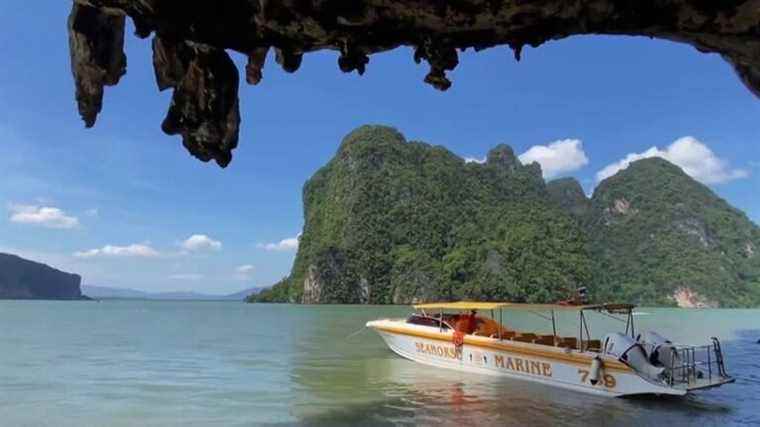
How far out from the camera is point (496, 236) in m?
102

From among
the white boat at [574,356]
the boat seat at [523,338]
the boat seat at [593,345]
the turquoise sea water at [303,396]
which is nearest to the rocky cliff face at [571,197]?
the turquoise sea water at [303,396]

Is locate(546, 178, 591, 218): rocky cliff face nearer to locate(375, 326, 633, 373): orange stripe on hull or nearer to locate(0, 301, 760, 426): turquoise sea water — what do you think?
locate(0, 301, 760, 426): turquoise sea water

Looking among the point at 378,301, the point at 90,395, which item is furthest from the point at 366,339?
the point at 378,301

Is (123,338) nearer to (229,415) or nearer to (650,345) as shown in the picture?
(229,415)

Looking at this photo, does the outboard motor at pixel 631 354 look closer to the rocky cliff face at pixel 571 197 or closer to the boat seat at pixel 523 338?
the boat seat at pixel 523 338

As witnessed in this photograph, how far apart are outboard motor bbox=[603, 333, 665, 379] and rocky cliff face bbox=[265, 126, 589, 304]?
73782 mm

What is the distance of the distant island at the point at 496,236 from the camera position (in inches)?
3568

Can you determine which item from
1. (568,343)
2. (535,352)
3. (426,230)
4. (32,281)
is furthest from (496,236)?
(32,281)

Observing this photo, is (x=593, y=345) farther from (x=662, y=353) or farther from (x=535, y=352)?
(x=662, y=353)

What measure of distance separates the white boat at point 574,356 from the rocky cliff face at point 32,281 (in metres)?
147

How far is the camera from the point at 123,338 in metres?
27.7

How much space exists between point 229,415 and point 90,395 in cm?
383

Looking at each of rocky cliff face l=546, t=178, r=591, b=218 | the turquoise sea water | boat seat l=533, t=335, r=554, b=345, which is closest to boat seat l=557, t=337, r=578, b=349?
boat seat l=533, t=335, r=554, b=345

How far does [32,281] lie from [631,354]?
155739mm
